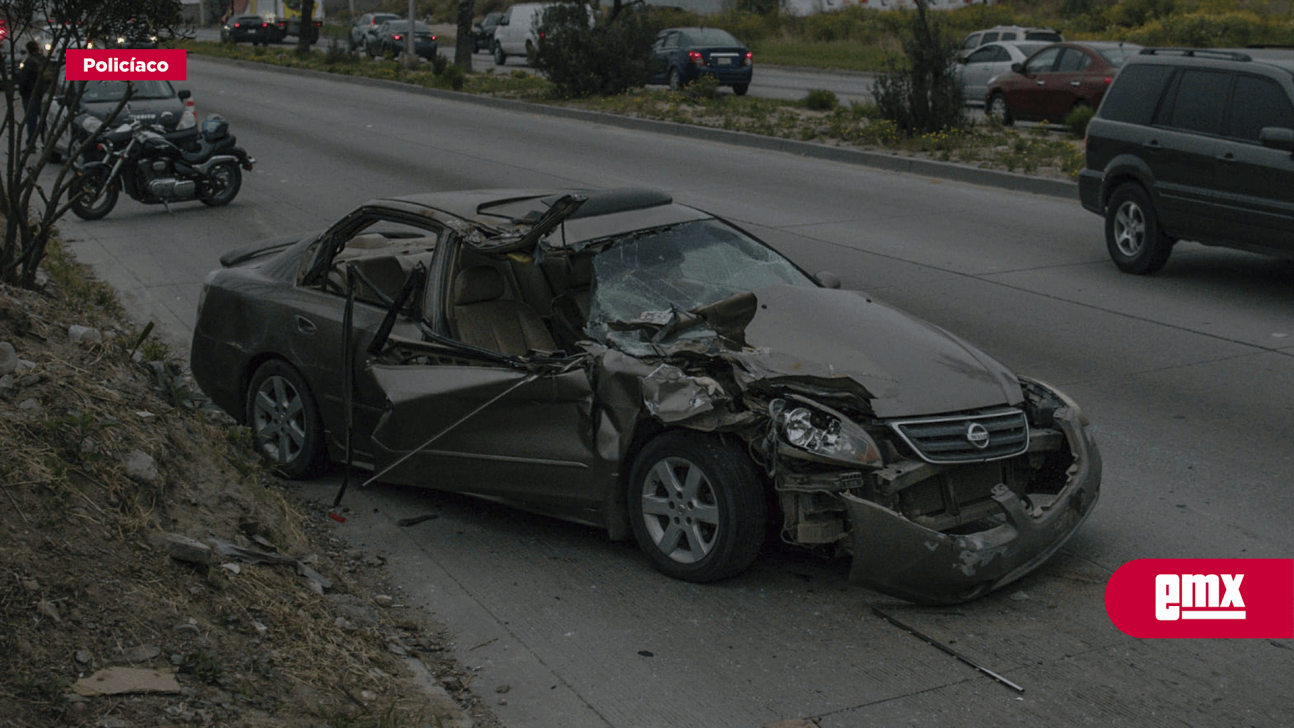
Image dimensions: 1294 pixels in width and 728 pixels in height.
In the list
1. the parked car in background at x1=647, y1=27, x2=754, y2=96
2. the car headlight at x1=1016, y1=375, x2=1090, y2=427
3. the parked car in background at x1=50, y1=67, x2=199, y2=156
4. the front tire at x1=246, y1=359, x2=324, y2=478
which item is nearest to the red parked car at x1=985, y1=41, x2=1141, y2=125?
the parked car in background at x1=647, y1=27, x2=754, y2=96

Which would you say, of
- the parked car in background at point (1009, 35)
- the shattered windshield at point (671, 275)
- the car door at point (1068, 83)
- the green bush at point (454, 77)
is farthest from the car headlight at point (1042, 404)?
the parked car in background at point (1009, 35)

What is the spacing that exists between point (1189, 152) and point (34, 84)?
1194 cm

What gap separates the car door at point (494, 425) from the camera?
18.9ft

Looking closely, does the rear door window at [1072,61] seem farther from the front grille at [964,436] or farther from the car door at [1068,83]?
the front grille at [964,436]

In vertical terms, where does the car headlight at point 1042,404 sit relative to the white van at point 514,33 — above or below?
below

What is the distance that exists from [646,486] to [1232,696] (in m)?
2.32

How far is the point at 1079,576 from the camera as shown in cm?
562

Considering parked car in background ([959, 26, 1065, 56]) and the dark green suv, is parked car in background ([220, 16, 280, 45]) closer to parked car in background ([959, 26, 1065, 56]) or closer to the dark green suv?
parked car in background ([959, 26, 1065, 56])

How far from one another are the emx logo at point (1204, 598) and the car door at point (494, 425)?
2172 millimetres

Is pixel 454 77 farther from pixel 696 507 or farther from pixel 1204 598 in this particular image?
pixel 1204 598

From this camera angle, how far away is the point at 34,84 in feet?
48.5

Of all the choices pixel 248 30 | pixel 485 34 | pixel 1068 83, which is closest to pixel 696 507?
pixel 1068 83

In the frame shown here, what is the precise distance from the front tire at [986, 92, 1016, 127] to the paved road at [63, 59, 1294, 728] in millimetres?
11019

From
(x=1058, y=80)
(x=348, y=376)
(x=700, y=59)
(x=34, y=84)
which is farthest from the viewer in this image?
(x=700, y=59)
